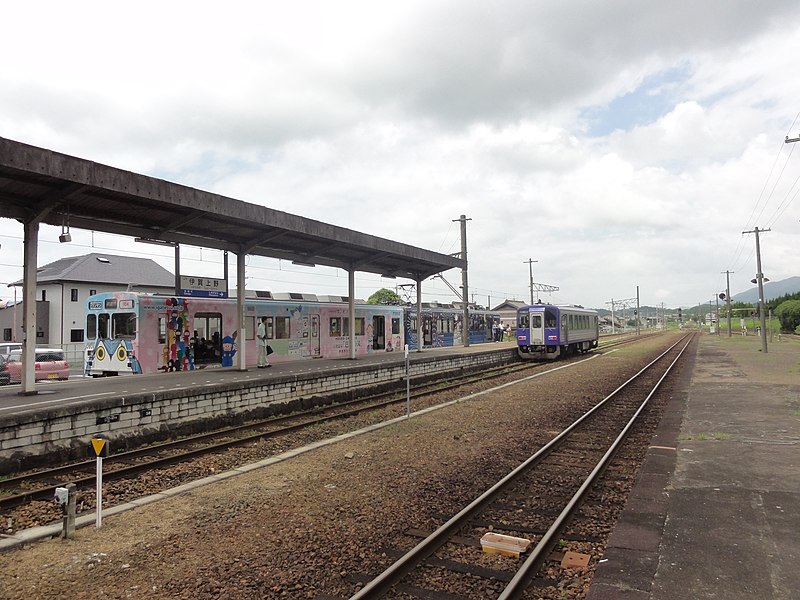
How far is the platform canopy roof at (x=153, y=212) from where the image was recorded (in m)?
9.95

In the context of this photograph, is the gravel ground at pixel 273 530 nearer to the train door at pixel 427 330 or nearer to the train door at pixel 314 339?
the train door at pixel 314 339

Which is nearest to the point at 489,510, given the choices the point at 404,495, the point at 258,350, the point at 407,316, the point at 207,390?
the point at 404,495

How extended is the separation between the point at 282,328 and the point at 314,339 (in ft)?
6.55

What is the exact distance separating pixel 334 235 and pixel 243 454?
9.25 metres

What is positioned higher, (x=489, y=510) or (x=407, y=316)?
(x=407, y=316)

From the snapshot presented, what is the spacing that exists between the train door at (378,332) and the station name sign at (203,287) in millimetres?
10042

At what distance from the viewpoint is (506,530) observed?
5.54m

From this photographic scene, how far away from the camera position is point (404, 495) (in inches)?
260

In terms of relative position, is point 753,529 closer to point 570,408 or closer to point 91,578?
point 91,578

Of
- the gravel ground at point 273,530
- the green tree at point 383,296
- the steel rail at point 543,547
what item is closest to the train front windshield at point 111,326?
the gravel ground at point 273,530

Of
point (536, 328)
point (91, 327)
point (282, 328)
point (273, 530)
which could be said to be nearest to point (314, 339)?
point (282, 328)

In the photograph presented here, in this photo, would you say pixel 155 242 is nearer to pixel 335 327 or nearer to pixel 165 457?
pixel 165 457

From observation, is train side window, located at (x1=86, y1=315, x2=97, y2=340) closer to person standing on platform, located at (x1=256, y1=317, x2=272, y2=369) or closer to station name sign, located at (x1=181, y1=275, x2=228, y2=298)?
station name sign, located at (x1=181, y1=275, x2=228, y2=298)

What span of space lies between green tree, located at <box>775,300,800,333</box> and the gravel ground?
260 feet
